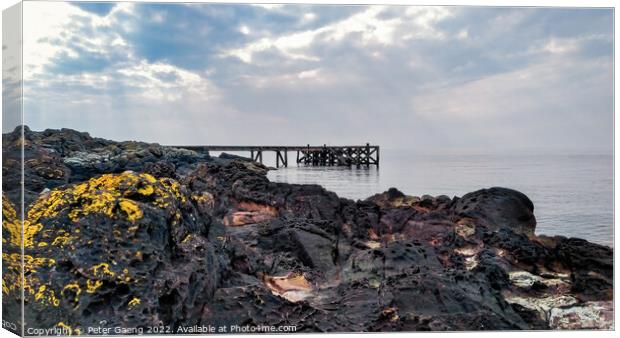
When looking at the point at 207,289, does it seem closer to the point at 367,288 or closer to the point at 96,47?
the point at 367,288

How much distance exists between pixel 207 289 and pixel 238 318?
0.59 meters

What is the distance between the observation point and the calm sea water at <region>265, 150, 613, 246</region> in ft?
30.0

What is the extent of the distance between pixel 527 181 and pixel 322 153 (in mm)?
3898

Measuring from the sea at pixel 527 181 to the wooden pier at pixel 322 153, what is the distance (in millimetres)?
216

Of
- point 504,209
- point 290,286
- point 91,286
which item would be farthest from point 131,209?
point 504,209

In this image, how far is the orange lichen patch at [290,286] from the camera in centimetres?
842

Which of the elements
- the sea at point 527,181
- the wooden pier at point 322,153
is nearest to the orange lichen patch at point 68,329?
the wooden pier at point 322,153

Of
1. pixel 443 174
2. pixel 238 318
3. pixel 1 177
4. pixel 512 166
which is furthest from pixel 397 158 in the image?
pixel 1 177

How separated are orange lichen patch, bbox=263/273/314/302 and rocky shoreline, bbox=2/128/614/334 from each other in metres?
0.03

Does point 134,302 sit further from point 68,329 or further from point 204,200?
point 204,200

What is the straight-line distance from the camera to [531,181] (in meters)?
10.3

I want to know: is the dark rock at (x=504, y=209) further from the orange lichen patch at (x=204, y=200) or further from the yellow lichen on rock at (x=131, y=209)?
the yellow lichen on rock at (x=131, y=209)

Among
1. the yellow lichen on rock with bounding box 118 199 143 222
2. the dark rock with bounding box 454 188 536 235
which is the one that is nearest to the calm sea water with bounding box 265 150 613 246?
the dark rock with bounding box 454 188 536 235

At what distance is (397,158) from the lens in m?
10.9
